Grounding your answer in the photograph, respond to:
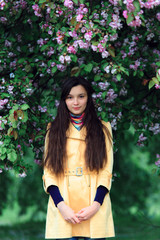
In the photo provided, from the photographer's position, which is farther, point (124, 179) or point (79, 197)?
point (124, 179)

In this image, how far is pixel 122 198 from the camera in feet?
38.0

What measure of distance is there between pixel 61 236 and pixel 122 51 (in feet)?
7.37

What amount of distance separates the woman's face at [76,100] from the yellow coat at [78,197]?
309 mm

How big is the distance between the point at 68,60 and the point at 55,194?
1.30 m

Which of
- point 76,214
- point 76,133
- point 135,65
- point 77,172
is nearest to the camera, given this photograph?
point 76,214

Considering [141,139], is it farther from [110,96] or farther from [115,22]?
[115,22]

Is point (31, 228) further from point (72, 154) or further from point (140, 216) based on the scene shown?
point (72, 154)

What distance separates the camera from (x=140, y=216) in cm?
1167

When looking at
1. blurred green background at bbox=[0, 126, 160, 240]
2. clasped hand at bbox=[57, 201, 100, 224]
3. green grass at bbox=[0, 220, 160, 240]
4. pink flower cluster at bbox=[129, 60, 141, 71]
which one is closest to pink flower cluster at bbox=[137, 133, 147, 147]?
pink flower cluster at bbox=[129, 60, 141, 71]

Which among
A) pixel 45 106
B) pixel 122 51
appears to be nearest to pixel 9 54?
pixel 45 106

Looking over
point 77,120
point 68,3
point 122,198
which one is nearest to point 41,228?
point 122,198

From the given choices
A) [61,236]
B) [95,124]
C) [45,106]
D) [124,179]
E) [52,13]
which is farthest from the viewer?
[124,179]

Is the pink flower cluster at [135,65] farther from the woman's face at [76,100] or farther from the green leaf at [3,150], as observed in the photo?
the green leaf at [3,150]

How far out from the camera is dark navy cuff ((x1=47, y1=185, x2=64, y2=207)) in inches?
154
